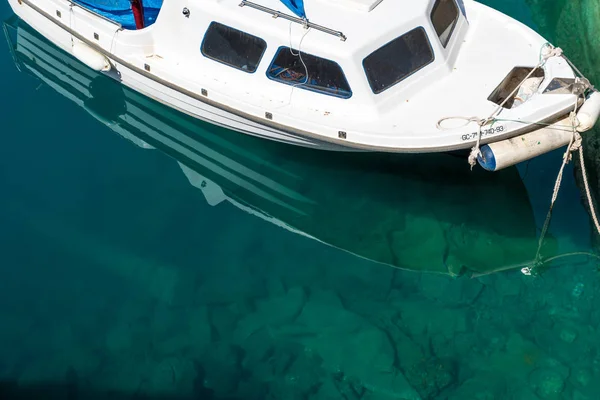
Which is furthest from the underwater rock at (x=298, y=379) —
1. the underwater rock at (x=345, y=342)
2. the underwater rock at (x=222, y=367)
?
the underwater rock at (x=222, y=367)

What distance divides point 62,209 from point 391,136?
4950mm

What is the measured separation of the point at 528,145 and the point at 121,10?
680cm

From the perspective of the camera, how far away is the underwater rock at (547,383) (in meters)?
9.52

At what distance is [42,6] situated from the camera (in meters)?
12.7

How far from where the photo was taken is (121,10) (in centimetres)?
1262

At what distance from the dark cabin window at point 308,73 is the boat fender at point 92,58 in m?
2.95

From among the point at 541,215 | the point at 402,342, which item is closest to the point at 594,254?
the point at 541,215

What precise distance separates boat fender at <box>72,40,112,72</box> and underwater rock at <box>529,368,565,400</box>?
7.74 metres

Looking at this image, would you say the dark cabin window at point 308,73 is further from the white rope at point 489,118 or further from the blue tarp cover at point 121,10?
the blue tarp cover at point 121,10

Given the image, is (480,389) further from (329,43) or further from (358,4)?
(358,4)

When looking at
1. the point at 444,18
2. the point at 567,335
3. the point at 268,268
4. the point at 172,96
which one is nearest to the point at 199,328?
the point at 268,268

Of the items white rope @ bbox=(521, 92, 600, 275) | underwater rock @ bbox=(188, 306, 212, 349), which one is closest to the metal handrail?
white rope @ bbox=(521, 92, 600, 275)

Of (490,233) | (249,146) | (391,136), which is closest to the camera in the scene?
(391,136)

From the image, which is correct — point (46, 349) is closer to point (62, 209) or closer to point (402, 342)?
point (62, 209)
